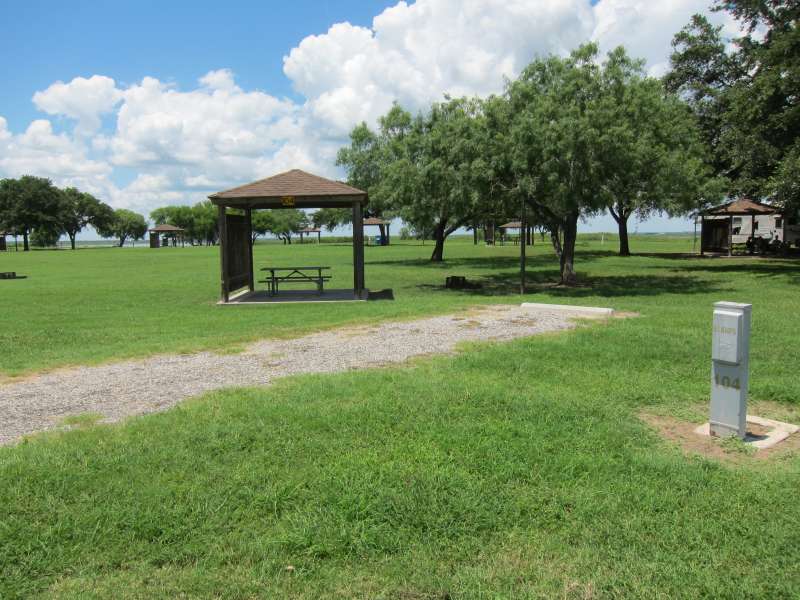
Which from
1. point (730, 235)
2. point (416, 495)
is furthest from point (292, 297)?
point (730, 235)

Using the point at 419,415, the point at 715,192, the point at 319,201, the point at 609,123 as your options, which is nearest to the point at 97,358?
the point at 419,415

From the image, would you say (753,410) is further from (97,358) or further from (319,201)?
(319,201)

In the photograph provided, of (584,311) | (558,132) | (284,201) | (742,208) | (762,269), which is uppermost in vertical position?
(558,132)

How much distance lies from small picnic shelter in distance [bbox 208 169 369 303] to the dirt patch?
10276 mm

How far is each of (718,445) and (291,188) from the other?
40.0ft

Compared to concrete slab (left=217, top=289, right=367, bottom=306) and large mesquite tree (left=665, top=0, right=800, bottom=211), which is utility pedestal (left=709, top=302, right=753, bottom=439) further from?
large mesquite tree (left=665, top=0, right=800, bottom=211)

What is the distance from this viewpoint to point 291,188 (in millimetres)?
14781

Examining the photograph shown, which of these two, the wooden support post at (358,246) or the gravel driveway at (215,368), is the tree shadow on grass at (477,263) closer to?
the wooden support post at (358,246)

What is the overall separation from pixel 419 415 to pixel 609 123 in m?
12.0

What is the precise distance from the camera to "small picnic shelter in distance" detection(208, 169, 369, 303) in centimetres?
1438

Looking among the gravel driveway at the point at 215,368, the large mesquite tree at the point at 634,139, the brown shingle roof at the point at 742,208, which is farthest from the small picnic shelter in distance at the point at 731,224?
the gravel driveway at the point at 215,368

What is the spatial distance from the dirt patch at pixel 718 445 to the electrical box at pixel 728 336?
583 mm

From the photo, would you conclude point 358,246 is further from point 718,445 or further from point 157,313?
point 718,445

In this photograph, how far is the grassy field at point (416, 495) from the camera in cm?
273
